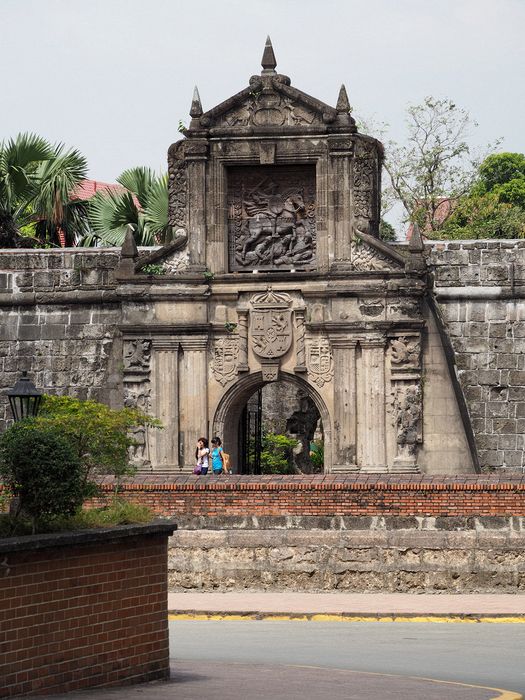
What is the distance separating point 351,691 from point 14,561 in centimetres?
268

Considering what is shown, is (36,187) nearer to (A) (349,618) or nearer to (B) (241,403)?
(B) (241,403)

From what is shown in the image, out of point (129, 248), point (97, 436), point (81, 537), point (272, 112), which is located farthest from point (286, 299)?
point (81, 537)

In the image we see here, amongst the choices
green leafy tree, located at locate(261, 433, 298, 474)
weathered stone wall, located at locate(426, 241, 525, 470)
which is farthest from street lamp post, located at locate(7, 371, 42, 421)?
green leafy tree, located at locate(261, 433, 298, 474)

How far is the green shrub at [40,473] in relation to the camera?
482 inches

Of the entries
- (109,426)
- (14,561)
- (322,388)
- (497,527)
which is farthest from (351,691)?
(322,388)

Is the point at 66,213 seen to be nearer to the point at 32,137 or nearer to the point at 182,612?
the point at 32,137

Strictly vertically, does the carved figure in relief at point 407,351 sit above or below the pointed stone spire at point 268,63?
below

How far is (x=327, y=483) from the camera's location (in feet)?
69.0

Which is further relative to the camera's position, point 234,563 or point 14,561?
point 234,563

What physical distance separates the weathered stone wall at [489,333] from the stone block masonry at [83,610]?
15.7 meters

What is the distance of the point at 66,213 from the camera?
111 ft

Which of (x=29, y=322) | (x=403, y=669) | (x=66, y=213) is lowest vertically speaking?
(x=403, y=669)

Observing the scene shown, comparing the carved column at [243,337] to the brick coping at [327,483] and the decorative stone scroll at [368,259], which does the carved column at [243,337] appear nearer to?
the decorative stone scroll at [368,259]

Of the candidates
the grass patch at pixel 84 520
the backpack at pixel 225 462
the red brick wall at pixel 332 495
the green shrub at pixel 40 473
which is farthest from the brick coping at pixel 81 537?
the backpack at pixel 225 462
